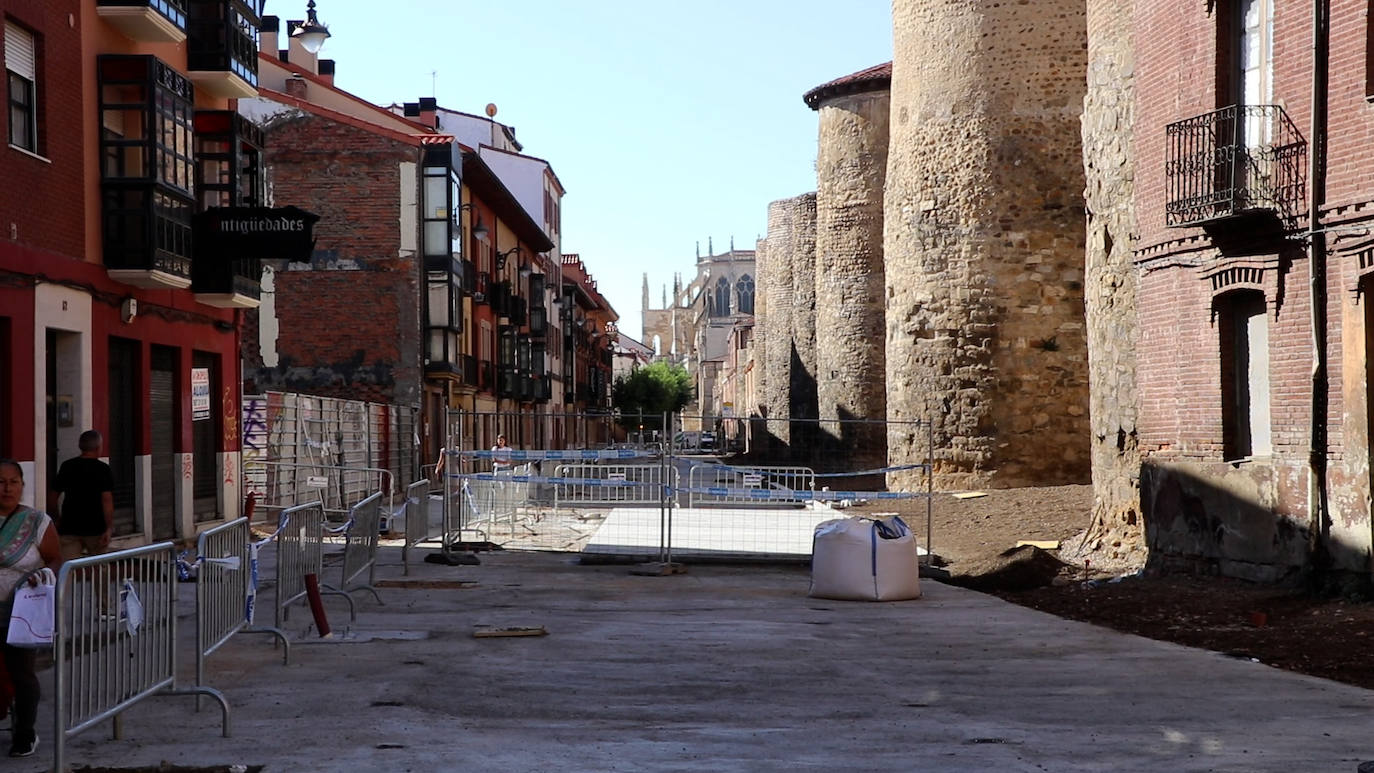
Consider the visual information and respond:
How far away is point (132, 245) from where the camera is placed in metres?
18.1

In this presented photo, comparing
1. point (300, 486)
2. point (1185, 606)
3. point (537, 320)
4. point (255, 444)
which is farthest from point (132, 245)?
point (537, 320)

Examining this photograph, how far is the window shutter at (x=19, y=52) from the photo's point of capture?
15.3 meters

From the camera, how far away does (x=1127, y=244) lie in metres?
17.9

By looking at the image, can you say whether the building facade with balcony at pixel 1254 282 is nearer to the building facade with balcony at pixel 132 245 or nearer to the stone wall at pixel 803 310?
the building facade with balcony at pixel 132 245

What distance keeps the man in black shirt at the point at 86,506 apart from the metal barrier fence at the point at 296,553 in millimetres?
1482

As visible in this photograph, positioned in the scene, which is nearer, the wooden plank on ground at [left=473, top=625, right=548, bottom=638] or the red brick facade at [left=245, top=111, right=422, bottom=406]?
the wooden plank on ground at [left=473, top=625, right=548, bottom=638]

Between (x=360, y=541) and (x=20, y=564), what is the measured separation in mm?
5919

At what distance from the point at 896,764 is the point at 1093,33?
14350 mm

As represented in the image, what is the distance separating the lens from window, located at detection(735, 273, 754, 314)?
133m

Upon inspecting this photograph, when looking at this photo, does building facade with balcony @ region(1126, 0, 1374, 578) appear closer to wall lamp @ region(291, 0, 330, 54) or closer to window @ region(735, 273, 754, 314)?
wall lamp @ region(291, 0, 330, 54)

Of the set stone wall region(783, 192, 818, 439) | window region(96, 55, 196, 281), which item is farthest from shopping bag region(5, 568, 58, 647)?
stone wall region(783, 192, 818, 439)

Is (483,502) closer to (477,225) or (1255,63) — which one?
(1255,63)

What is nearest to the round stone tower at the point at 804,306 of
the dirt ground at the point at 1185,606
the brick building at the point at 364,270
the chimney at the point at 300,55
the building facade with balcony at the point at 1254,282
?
the brick building at the point at 364,270

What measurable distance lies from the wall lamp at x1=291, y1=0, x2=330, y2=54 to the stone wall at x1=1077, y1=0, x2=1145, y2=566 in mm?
30067
